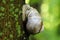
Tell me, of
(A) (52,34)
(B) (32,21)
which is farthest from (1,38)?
(A) (52,34)

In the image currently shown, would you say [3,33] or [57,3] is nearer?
[3,33]

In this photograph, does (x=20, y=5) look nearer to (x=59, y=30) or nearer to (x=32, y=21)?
(x=32, y=21)

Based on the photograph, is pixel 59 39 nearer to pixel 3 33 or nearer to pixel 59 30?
pixel 59 30

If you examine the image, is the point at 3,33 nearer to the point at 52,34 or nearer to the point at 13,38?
the point at 13,38

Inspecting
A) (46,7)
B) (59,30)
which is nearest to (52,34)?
(59,30)

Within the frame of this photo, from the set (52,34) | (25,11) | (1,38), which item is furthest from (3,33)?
(52,34)

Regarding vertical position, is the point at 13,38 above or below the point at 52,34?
above

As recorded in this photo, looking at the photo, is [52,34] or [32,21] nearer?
[32,21]

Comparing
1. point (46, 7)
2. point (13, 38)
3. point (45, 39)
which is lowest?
point (45, 39)

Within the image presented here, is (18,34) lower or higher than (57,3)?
higher
